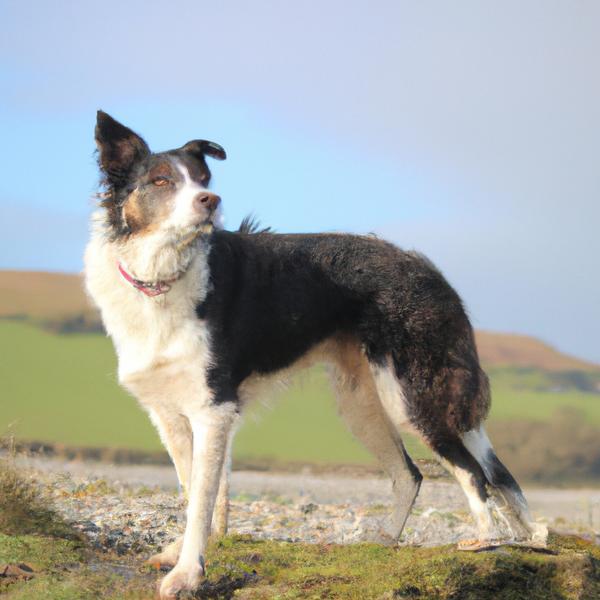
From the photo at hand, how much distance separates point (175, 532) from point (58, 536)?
4.10ft

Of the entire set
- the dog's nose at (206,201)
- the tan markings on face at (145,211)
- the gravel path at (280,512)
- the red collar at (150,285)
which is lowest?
the gravel path at (280,512)

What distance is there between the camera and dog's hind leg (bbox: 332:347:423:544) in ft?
27.9

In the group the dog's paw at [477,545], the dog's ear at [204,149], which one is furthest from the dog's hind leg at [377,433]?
the dog's ear at [204,149]

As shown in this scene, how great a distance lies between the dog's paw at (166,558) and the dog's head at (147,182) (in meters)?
2.60

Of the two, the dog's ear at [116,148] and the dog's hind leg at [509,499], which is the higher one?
the dog's ear at [116,148]

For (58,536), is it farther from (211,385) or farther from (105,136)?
(105,136)

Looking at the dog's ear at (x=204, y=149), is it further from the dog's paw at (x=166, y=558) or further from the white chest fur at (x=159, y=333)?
the dog's paw at (x=166, y=558)

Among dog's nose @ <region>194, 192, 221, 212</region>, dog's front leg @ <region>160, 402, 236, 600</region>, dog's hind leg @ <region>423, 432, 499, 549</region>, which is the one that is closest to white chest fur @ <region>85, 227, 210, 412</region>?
dog's front leg @ <region>160, 402, 236, 600</region>

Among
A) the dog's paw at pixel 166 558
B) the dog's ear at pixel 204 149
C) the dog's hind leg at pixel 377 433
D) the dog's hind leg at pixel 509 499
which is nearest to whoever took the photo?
the dog's ear at pixel 204 149

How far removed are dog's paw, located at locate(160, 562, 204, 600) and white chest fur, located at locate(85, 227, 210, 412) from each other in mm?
1188

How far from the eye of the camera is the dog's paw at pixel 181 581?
671 cm

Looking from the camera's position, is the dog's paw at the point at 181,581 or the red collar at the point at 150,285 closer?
the dog's paw at the point at 181,581

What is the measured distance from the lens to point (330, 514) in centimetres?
1214

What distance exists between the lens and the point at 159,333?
7.31 meters
